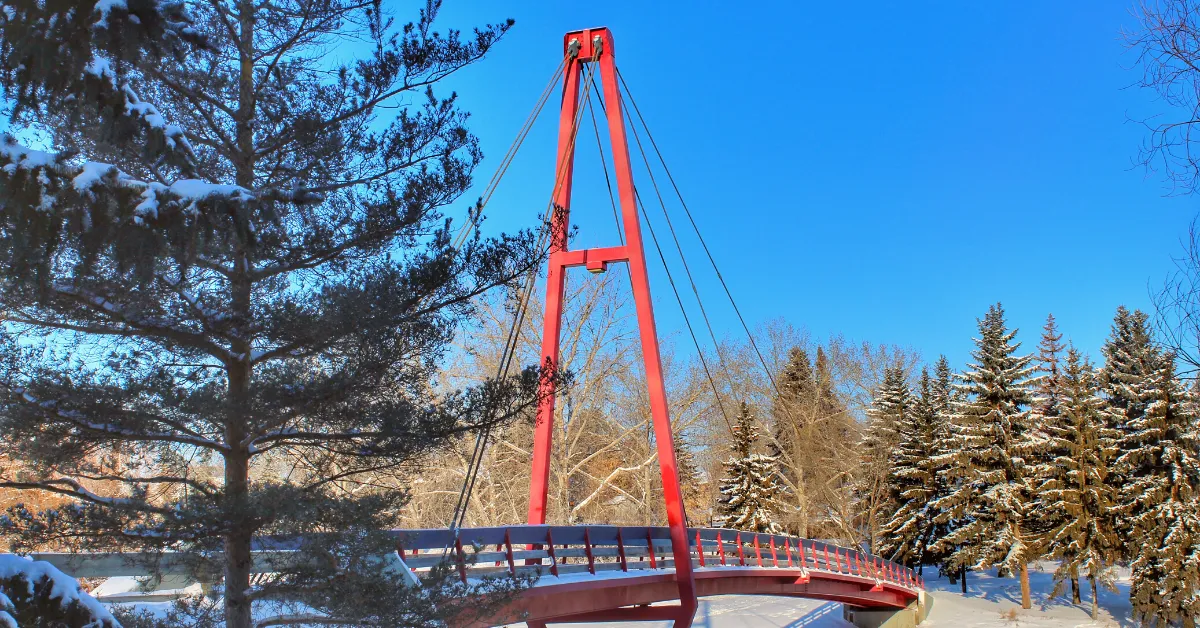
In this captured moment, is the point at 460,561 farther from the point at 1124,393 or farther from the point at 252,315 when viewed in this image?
the point at 1124,393

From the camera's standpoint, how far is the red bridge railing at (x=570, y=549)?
26.8 feet

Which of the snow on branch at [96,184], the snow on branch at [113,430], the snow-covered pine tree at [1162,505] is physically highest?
the snow on branch at [96,184]

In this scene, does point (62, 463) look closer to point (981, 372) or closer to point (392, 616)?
point (392, 616)

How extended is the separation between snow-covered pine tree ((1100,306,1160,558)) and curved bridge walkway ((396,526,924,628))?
10.5m

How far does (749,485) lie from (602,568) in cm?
2089

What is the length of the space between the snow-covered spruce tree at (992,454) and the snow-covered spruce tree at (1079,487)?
82 cm

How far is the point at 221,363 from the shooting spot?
6008mm

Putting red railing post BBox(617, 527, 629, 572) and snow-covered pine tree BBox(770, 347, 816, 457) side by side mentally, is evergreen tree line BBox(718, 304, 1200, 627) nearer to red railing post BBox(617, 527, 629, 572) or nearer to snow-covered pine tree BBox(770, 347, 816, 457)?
snow-covered pine tree BBox(770, 347, 816, 457)

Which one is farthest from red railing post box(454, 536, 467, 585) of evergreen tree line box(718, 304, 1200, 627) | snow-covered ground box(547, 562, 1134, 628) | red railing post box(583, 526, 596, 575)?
evergreen tree line box(718, 304, 1200, 627)

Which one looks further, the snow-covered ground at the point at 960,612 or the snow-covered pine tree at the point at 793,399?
the snow-covered pine tree at the point at 793,399

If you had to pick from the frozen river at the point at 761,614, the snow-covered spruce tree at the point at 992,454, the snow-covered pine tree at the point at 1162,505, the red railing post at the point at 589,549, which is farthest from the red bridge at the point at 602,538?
the snow-covered spruce tree at the point at 992,454

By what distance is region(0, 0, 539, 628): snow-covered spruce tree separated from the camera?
5098mm

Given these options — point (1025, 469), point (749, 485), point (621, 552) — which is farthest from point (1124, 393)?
point (621, 552)

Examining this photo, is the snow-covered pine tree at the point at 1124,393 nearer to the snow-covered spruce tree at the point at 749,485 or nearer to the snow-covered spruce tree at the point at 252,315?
the snow-covered spruce tree at the point at 749,485
